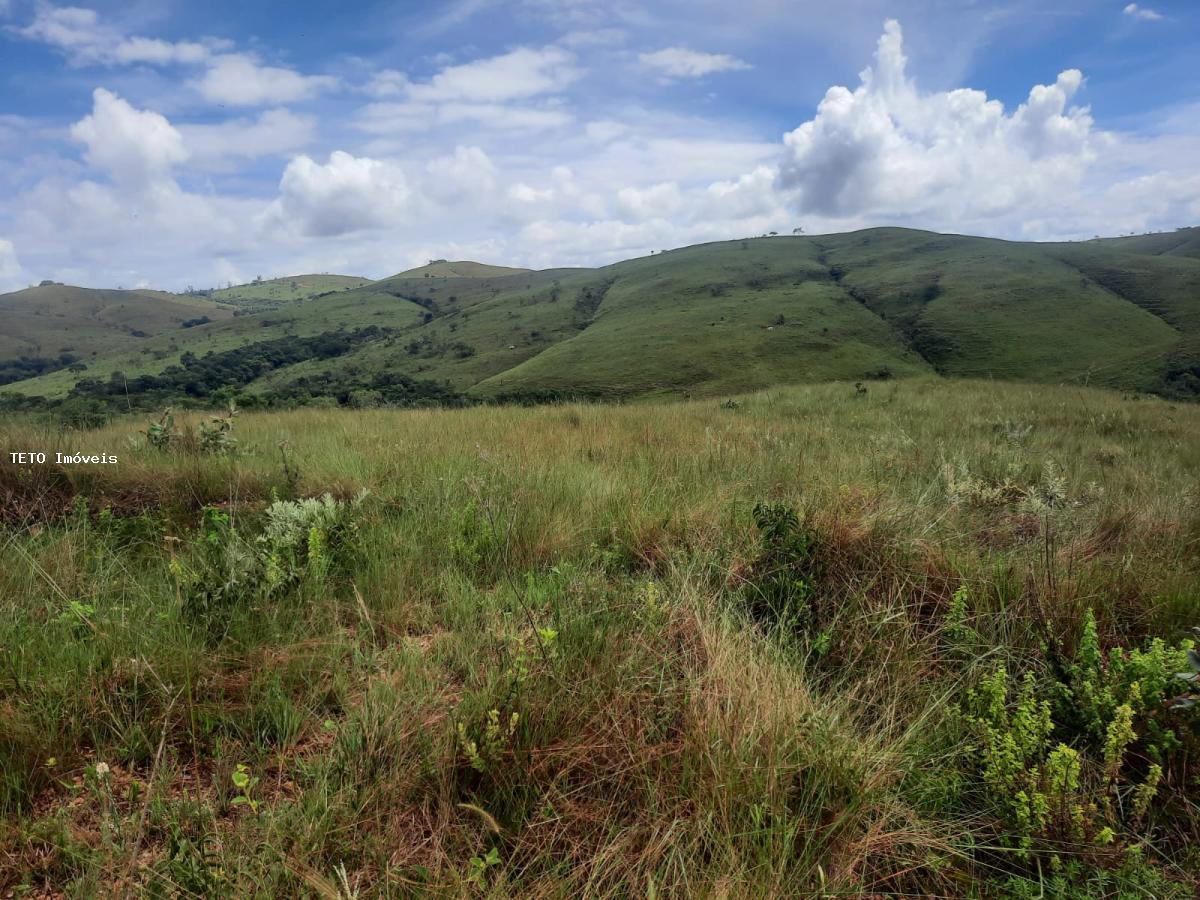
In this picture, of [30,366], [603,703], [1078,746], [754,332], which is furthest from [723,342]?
[30,366]

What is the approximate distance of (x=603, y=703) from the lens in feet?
6.86

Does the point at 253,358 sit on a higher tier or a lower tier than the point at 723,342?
higher

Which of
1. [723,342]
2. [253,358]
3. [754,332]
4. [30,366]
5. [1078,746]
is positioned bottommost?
[1078,746]

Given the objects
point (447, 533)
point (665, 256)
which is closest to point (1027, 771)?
point (447, 533)

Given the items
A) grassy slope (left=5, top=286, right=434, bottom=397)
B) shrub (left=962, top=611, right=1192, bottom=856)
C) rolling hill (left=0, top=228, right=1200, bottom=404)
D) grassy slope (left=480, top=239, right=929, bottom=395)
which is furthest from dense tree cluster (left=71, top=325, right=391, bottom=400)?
shrub (left=962, top=611, right=1192, bottom=856)

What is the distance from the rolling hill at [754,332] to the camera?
67875mm

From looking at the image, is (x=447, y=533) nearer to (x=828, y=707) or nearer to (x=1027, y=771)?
(x=828, y=707)

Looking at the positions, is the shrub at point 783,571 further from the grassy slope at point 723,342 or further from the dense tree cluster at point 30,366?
the dense tree cluster at point 30,366

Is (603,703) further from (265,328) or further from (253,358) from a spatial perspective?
(265,328)

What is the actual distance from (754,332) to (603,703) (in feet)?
280

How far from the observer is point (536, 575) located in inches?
130

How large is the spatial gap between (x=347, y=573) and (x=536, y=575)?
1086 mm

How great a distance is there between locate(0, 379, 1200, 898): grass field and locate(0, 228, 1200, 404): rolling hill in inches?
1518

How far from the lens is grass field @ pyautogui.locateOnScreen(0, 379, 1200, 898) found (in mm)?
1606
